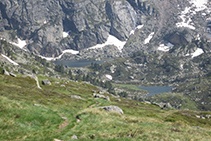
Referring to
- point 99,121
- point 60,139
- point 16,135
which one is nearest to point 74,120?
point 99,121

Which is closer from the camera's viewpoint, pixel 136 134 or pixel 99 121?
pixel 136 134

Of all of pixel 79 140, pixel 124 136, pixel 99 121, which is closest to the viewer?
pixel 79 140

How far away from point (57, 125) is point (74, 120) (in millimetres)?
5168

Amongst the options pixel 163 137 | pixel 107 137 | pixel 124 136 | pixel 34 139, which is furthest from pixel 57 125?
pixel 163 137

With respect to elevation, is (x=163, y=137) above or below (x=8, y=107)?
below

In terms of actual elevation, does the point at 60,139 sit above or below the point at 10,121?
below

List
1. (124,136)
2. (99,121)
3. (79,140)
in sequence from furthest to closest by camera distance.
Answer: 1. (99,121)
2. (124,136)
3. (79,140)

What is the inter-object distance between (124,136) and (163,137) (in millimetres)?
5562

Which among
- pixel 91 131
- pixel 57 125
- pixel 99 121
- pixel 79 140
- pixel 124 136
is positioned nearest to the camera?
pixel 79 140

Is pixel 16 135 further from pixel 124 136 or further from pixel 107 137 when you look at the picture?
pixel 124 136

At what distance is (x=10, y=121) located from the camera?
2958cm

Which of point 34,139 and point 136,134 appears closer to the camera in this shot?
point 34,139

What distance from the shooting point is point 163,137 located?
2748cm

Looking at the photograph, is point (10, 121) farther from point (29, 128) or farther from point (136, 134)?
point (136, 134)
